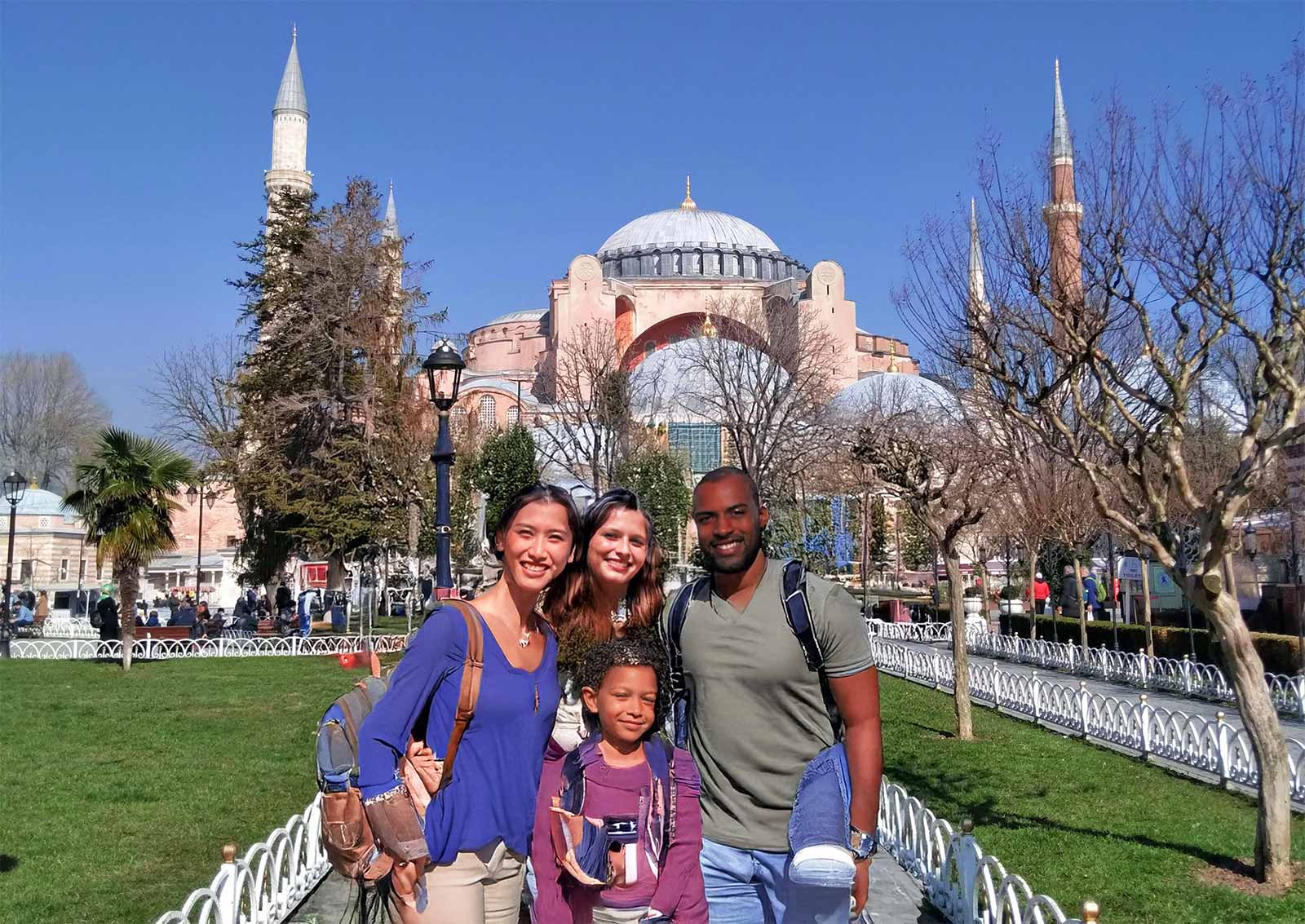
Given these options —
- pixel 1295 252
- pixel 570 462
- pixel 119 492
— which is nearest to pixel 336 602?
pixel 570 462

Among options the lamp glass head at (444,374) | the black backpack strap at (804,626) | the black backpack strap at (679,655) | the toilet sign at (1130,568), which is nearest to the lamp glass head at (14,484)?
the lamp glass head at (444,374)

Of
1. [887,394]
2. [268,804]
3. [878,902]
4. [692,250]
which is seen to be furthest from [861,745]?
[692,250]

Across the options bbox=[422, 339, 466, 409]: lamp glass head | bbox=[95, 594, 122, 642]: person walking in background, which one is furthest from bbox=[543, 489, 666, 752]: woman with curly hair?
bbox=[95, 594, 122, 642]: person walking in background

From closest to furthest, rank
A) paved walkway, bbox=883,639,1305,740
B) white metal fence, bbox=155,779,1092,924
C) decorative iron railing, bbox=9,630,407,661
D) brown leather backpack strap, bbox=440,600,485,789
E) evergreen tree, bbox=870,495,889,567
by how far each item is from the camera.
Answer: brown leather backpack strap, bbox=440,600,485,789 < white metal fence, bbox=155,779,1092,924 < paved walkway, bbox=883,639,1305,740 < decorative iron railing, bbox=9,630,407,661 < evergreen tree, bbox=870,495,889,567

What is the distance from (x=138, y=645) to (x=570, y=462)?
1233 centimetres

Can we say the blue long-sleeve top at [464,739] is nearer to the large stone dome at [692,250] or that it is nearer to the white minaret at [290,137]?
the white minaret at [290,137]

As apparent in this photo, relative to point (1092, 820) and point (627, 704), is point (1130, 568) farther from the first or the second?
point (627, 704)

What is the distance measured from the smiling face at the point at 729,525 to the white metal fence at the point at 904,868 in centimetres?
182

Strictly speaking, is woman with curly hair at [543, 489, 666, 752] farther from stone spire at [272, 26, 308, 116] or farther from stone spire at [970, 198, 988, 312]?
stone spire at [272, 26, 308, 116]

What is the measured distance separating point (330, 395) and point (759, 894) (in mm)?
25821

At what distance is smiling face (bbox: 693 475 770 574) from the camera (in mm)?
2889

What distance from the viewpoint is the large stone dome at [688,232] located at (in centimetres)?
6606

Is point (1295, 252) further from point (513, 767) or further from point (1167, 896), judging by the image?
point (513, 767)

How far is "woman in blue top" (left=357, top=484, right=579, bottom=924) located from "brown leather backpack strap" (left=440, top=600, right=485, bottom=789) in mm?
12
